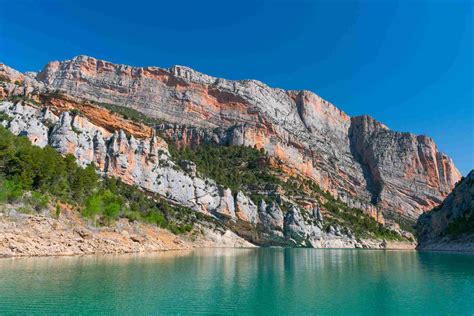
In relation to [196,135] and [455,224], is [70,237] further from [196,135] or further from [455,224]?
[196,135]

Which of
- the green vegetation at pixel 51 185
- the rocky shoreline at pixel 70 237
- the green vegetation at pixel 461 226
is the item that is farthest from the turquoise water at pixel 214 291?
the green vegetation at pixel 461 226

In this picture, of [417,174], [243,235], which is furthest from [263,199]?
[417,174]

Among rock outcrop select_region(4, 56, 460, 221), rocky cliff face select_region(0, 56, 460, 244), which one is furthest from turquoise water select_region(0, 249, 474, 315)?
rock outcrop select_region(4, 56, 460, 221)

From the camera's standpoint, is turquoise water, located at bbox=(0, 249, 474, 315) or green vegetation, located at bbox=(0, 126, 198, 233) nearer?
turquoise water, located at bbox=(0, 249, 474, 315)

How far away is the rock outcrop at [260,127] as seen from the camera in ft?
507

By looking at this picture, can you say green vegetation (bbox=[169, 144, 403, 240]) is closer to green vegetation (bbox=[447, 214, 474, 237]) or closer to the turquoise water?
green vegetation (bbox=[447, 214, 474, 237])

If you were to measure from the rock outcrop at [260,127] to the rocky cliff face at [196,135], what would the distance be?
0.44 metres

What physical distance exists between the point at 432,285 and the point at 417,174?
180242 mm

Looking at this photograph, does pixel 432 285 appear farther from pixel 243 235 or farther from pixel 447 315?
pixel 243 235

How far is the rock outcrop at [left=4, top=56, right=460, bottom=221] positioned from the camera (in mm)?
154500

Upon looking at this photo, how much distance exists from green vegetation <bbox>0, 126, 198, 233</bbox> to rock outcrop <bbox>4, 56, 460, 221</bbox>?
2892 inches

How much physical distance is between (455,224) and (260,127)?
83.9m

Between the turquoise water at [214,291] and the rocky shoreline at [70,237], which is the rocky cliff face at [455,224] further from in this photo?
the rocky shoreline at [70,237]

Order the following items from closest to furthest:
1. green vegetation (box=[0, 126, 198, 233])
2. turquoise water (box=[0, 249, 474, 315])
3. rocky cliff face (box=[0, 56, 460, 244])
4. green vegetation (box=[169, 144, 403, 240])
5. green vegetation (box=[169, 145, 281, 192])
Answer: turquoise water (box=[0, 249, 474, 315]), green vegetation (box=[0, 126, 198, 233]), rocky cliff face (box=[0, 56, 460, 244]), green vegetation (box=[169, 144, 403, 240]), green vegetation (box=[169, 145, 281, 192])
